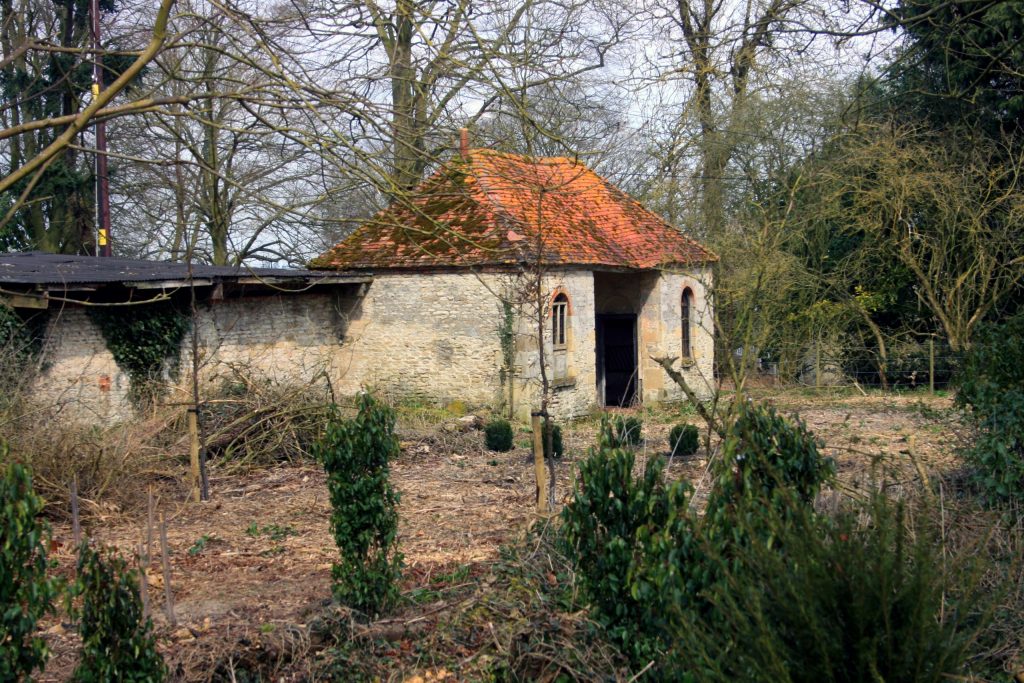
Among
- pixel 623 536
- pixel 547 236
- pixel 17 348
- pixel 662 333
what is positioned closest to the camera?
pixel 623 536

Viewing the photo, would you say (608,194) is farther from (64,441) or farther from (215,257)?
(64,441)

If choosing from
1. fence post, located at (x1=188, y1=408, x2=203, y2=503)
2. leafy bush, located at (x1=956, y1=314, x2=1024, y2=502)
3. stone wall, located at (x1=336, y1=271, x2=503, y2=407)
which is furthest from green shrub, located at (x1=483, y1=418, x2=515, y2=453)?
leafy bush, located at (x1=956, y1=314, x2=1024, y2=502)

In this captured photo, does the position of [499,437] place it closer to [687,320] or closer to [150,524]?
[150,524]

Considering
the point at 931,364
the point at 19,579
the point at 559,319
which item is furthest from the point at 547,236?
the point at 19,579

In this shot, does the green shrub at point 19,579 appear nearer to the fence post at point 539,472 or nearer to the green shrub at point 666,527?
the green shrub at point 666,527

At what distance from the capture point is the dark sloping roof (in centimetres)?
A: 1347

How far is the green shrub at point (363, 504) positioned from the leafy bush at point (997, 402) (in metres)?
4.67

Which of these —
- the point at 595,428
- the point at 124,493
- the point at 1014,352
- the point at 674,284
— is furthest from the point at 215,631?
the point at 674,284

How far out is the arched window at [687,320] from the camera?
2395 centimetres

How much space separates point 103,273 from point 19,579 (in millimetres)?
11263

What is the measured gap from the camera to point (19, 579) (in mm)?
4535

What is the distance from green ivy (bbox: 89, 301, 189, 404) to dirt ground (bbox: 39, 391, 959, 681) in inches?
139

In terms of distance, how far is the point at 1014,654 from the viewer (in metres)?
5.66

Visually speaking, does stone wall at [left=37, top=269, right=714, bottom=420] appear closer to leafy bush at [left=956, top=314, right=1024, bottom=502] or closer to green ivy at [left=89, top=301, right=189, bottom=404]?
green ivy at [left=89, top=301, right=189, bottom=404]
